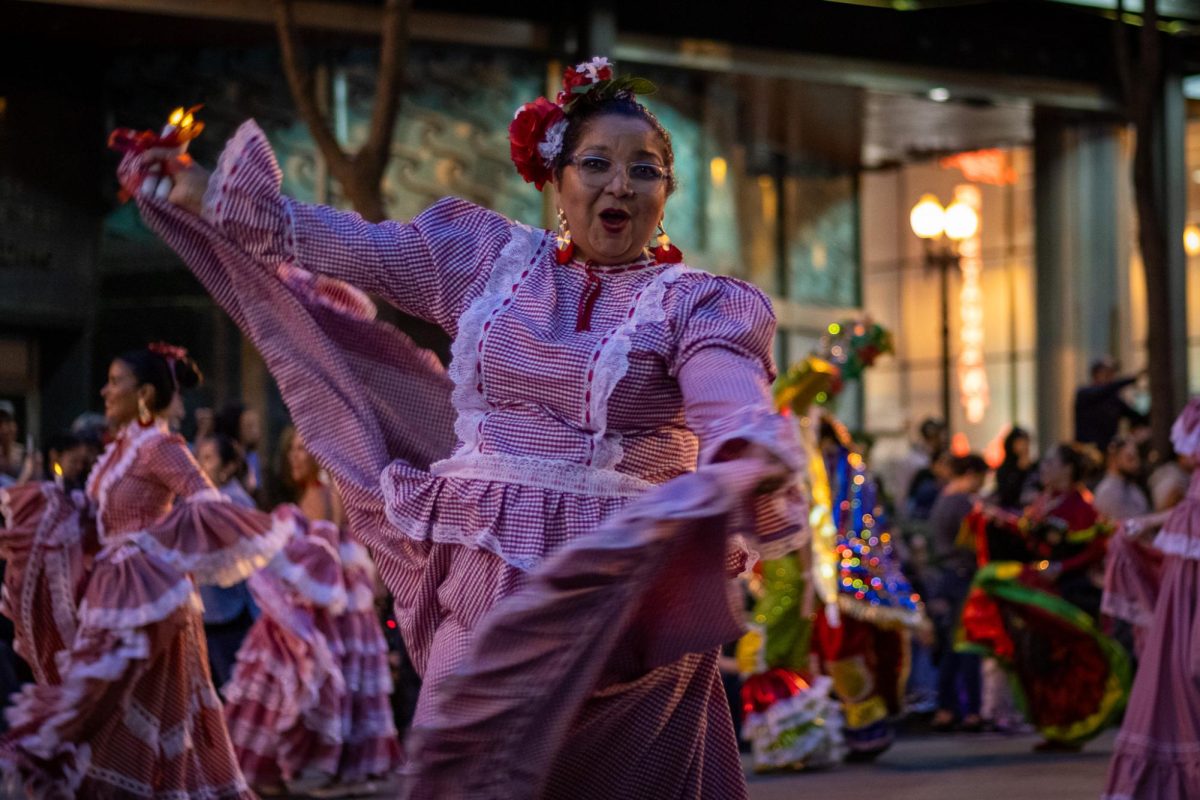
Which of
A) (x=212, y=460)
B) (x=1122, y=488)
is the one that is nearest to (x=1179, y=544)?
(x=212, y=460)

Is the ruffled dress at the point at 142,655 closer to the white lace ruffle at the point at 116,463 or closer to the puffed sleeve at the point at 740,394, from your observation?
the white lace ruffle at the point at 116,463

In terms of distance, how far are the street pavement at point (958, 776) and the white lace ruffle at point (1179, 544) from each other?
1.38 metres

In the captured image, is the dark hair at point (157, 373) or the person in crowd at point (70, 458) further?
the person in crowd at point (70, 458)

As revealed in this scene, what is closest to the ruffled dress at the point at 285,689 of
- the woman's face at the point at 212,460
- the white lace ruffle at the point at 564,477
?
the woman's face at the point at 212,460

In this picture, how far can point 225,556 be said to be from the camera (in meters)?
7.68

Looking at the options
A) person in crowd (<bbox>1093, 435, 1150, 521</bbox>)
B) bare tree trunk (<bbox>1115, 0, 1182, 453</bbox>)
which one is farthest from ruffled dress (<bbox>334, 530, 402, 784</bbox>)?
bare tree trunk (<bbox>1115, 0, 1182, 453</bbox>)

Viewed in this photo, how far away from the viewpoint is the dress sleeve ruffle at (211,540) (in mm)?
7512

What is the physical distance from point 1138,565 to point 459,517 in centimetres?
576

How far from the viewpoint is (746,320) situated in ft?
12.9

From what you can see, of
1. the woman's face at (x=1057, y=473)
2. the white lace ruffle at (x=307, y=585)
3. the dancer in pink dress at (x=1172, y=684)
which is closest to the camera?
the dancer in pink dress at (x=1172, y=684)

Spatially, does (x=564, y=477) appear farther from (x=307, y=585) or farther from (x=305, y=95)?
(x=305, y=95)

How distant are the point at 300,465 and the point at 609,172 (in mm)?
6126

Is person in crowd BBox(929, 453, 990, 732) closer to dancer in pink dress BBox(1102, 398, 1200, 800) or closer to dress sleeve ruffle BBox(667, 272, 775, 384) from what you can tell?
dancer in pink dress BBox(1102, 398, 1200, 800)

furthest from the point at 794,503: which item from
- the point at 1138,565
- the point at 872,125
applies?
the point at 872,125
